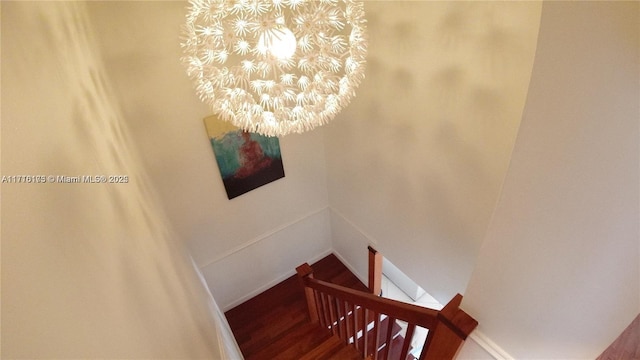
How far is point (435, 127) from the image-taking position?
2.28 metres

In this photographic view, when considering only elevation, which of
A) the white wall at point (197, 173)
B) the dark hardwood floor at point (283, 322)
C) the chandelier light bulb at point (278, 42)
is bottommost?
the dark hardwood floor at point (283, 322)

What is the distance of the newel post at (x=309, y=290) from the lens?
284 cm

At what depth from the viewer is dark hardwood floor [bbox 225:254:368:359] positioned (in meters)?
3.50

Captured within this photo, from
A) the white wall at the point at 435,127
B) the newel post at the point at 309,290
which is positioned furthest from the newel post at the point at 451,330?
the newel post at the point at 309,290

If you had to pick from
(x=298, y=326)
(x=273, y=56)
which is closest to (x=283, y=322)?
(x=298, y=326)

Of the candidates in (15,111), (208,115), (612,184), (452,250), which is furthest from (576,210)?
(208,115)

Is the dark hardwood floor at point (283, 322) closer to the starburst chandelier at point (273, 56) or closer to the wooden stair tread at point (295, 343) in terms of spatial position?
the wooden stair tread at point (295, 343)

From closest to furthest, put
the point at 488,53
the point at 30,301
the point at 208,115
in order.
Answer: the point at 30,301 → the point at 488,53 → the point at 208,115

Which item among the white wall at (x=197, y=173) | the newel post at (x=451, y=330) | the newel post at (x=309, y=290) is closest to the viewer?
the newel post at (x=451, y=330)

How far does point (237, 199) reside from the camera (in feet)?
11.1

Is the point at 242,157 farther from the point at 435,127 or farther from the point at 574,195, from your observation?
the point at 574,195

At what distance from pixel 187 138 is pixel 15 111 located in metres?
2.30

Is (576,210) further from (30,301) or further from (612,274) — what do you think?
(30,301)

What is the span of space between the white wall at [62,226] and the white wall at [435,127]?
186cm
